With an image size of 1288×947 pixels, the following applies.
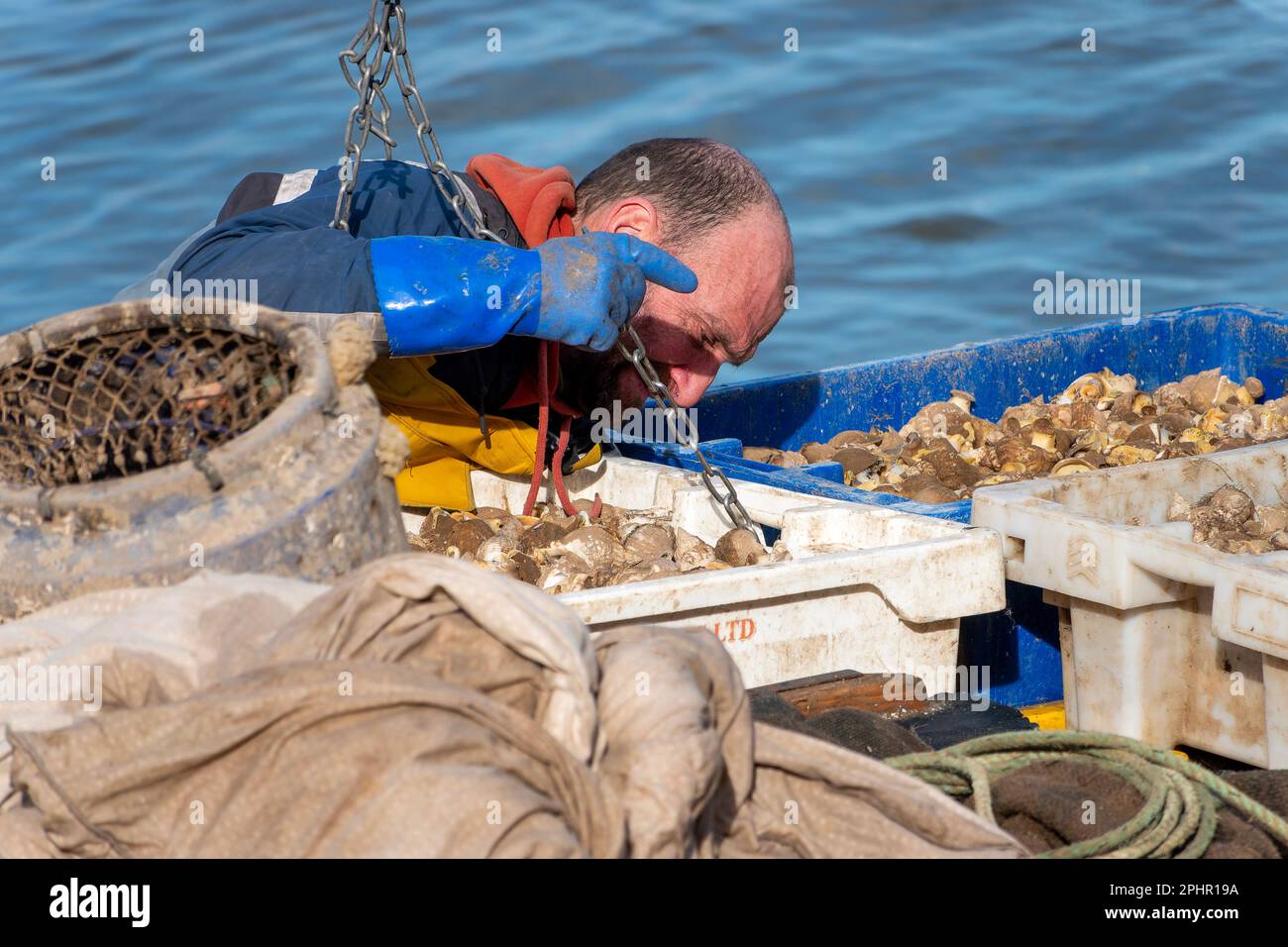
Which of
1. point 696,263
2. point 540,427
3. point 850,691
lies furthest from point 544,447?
point 850,691

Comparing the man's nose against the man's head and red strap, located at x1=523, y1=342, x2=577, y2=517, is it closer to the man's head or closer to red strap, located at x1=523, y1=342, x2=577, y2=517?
the man's head

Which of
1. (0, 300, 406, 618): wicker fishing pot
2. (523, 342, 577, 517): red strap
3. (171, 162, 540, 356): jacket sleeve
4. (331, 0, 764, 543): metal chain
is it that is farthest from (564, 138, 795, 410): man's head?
(0, 300, 406, 618): wicker fishing pot

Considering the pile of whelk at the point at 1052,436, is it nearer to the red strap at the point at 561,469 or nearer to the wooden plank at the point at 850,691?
the red strap at the point at 561,469

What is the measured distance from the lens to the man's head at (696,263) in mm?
3322

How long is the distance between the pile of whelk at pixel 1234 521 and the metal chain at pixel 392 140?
84 cm

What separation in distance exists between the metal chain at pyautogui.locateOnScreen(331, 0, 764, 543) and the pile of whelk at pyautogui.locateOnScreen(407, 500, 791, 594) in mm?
96

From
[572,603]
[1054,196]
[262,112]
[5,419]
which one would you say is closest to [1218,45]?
[1054,196]

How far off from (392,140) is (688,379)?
917 mm

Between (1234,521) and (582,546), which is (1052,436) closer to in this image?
(1234,521)

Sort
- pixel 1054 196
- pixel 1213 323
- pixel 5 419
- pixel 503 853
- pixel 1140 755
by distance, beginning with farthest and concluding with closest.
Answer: pixel 1054 196
pixel 1213 323
pixel 1140 755
pixel 5 419
pixel 503 853

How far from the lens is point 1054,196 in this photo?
9031mm

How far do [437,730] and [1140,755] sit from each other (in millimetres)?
1063

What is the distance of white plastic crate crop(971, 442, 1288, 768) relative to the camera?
2.41 meters

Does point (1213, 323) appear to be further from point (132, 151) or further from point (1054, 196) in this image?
point (132, 151)
